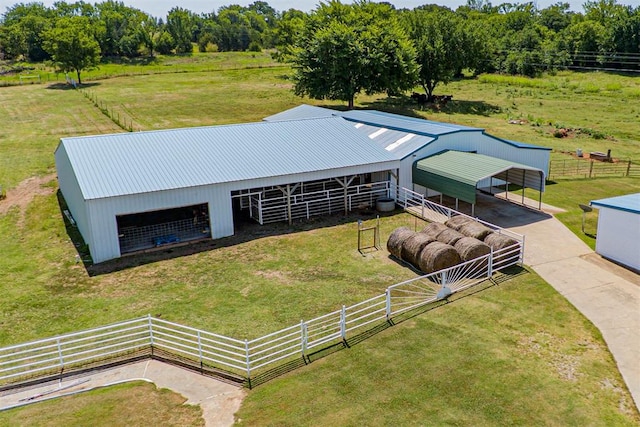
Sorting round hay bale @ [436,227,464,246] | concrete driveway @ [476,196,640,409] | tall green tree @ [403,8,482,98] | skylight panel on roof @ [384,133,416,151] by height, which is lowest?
Result: concrete driveway @ [476,196,640,409]

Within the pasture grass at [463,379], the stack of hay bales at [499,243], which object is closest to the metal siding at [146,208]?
the pasture grass at [463,379]

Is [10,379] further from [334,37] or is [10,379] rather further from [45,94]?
[45,94]

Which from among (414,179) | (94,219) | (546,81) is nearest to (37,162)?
(94,219)

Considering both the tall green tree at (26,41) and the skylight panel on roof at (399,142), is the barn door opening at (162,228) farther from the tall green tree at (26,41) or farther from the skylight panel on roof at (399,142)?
the tall green tree at (26,41)

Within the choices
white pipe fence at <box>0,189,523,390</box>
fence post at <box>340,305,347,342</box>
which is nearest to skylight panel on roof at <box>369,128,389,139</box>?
white pipe fence at <box>0,189,523,390</box>

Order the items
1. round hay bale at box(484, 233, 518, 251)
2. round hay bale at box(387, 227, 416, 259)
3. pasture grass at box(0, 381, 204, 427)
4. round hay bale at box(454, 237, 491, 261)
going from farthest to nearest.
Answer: round hay bale at box(387, 227, 416, 259)
round hay bale at box(484, 233, 518, 251)
round hay bale at box(454, 237, 491, 261)
pasture grass at box(0, 381, 204, 427)

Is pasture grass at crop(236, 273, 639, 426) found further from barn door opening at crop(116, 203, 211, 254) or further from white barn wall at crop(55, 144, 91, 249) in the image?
white barn wall at crop(55, 144, 91, 249)

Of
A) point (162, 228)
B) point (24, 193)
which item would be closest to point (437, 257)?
point (162, 228)

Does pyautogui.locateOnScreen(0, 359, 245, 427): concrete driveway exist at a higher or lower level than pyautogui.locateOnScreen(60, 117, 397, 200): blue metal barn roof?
lower
